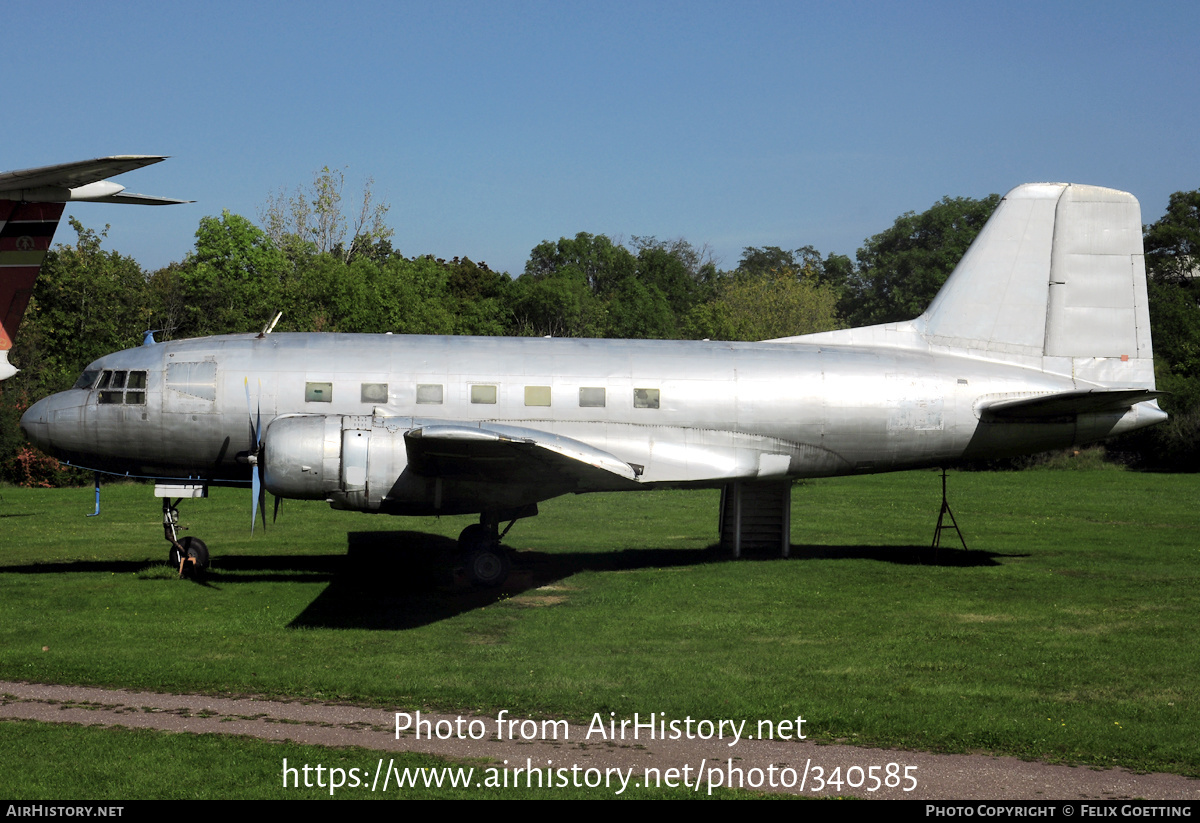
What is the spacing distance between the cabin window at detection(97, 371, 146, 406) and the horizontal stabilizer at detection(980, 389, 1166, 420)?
55.2 ft

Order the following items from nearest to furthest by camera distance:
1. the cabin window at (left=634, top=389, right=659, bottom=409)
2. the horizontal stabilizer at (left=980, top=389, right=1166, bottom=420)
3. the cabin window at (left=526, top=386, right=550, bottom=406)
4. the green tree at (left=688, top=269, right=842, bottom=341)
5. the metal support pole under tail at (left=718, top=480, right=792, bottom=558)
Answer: the horizontal stabilizer at (left=980, top=389, right=1166, bottom=420)
the cabin window at (left=526, top=386, right=550, bottom=406)
the cabin window at (left=634, top=389, right=659, bottom=409)
the metal support pole under tail at (left=718, top=480, right=792, bottom=558)
the green tree at (left=688, top=269, right=842, bottom=341)

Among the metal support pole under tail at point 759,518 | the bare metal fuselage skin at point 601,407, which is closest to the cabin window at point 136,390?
the bare metal fuselage skin at point 601,407

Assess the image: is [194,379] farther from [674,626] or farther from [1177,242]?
[1177,242]

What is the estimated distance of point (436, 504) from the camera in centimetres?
1753

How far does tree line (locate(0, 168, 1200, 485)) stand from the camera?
5384 cm

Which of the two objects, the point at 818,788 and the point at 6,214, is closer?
the point at 818,788

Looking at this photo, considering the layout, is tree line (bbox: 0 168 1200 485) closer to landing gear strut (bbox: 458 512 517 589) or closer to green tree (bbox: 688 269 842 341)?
green tree (bbox: 688 269 842 341)

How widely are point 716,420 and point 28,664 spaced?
12406mm

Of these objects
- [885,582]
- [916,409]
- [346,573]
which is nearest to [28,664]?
[346,573]

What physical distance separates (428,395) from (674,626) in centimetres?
679

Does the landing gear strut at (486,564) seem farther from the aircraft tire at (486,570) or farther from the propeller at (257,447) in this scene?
the propeller at (257,447)

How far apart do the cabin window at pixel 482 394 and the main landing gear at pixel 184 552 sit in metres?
6.44

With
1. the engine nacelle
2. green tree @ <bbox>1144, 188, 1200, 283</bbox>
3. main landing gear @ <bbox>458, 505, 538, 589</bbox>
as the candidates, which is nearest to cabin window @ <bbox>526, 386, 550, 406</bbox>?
main landing gear @ <bbox>458, 505, 538, 589</bbox>
